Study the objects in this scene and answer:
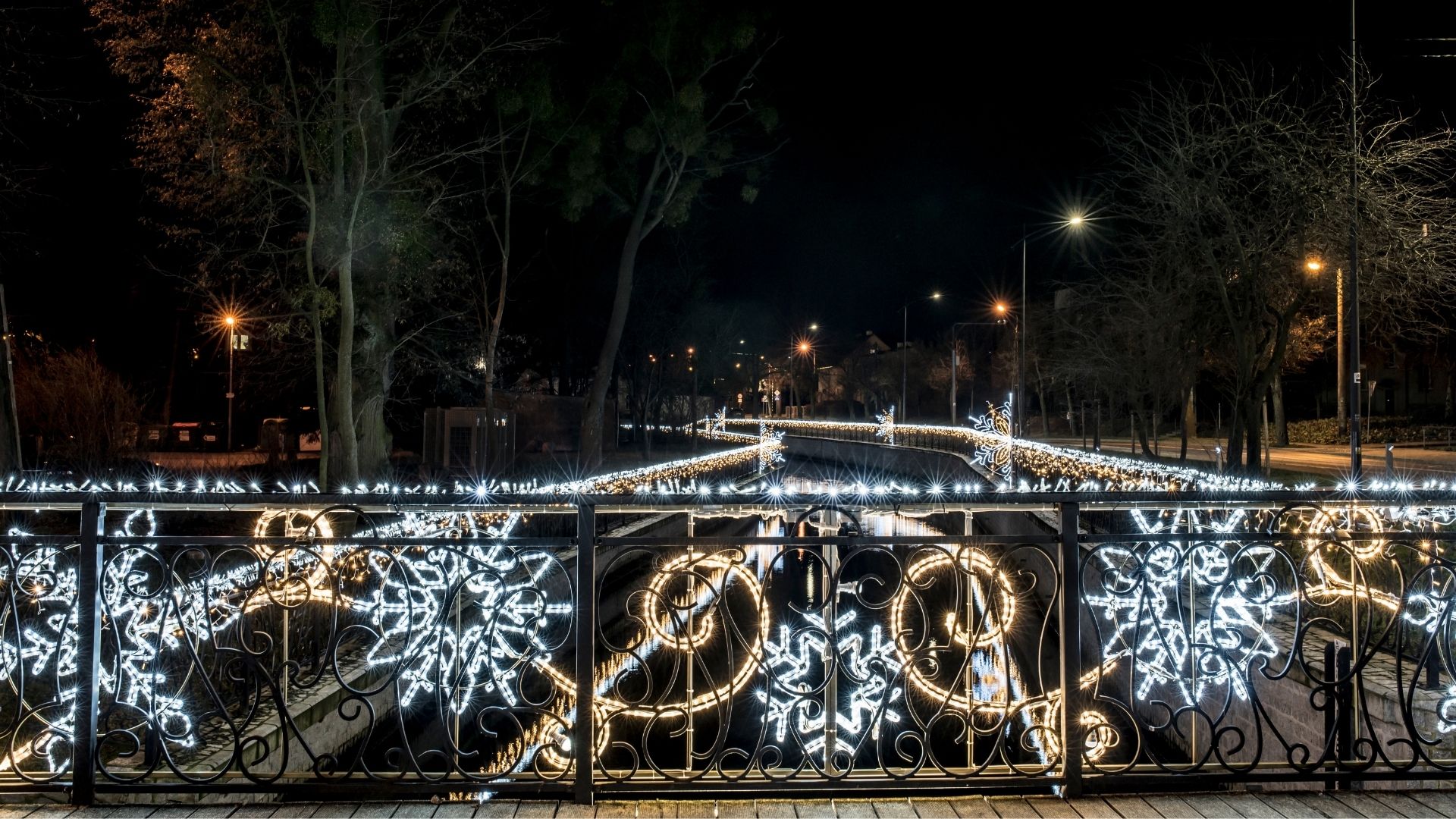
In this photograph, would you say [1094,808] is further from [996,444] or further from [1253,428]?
[996,444]

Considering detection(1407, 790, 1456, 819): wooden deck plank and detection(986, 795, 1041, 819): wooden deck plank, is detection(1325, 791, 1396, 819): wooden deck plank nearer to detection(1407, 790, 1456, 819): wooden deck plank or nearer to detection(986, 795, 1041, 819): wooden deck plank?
detection(1407, 790, 1456, 819): wooden deck plank

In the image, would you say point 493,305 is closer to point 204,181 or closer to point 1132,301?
point 204,181

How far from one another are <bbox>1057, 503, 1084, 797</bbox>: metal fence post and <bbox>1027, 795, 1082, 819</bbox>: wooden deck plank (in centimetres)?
6

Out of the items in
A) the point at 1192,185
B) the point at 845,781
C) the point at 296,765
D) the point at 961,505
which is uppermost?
the point at 1192,185

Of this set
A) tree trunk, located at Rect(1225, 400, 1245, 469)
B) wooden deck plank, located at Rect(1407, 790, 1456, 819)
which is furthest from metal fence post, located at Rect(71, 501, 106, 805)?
tree trunk, located at Rect(1225, 400, 1245, 469)

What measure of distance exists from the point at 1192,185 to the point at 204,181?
1496 cm

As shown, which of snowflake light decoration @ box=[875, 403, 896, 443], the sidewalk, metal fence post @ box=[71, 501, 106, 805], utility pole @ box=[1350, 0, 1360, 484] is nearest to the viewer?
metal fence post @ box=[71, 501, 106, 805]

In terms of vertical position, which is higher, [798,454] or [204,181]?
[204,181]

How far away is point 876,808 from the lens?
358cm

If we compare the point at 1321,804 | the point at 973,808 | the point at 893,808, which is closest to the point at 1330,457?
the point at 1321,804

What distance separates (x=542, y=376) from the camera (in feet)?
127

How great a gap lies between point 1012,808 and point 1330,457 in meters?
30.8

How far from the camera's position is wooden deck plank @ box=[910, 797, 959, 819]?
11.5 feet

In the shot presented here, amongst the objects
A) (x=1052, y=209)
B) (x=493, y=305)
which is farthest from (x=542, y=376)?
(x=1052, y=209)
